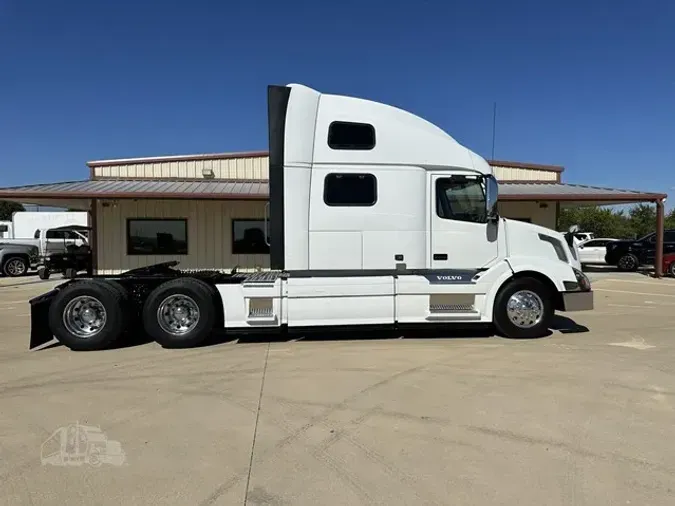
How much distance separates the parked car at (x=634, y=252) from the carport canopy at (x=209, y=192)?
2.35m

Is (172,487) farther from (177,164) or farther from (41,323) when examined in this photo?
(177,164)

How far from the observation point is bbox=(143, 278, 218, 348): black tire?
6.94 metres

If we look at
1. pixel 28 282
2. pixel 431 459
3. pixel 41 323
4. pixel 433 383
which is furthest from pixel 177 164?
pixel 431 459

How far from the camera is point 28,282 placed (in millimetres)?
17812

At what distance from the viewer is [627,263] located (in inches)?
836

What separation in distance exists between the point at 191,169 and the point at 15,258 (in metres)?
9.22

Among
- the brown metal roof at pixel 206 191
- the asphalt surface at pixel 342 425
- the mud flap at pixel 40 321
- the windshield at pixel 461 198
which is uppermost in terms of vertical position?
the brown metal roof at pixel 206 191

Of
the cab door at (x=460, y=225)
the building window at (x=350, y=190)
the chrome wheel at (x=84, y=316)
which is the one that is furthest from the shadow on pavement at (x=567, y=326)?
the chrome wheel at (x=84, y=316)

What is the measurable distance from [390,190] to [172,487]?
5.16 m

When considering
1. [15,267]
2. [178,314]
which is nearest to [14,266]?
[15,267]

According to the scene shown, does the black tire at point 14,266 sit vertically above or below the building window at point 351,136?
below

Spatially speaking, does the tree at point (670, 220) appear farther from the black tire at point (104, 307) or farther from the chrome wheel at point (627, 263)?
the black tire at point (104, 307)

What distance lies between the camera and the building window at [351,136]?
7.13m

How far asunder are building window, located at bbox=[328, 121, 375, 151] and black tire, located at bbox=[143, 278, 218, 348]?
290cm
